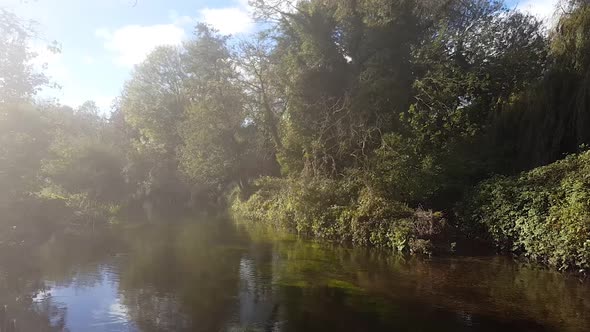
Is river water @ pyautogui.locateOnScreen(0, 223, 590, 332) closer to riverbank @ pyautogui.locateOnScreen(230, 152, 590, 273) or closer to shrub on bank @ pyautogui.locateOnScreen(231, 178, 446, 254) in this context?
riverbank @ pyautogui.locateOnScreen(230, 152, 590, 273)

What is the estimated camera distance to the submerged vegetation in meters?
12.5

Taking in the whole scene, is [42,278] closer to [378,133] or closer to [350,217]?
[350,217]

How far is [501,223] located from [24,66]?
557 inches

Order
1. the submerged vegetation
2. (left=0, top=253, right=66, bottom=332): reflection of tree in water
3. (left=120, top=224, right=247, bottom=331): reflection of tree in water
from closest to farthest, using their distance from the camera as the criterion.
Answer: (left=0, top=253, right=66, bottom=332): reflection of tree in water
(left=120, top=224, right=247, bottom=331): reflection of tree in water
the submerged vegetation

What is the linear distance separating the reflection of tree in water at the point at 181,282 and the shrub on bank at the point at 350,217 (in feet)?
11.0

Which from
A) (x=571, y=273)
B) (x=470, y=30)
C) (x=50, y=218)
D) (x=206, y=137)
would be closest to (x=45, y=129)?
(x=50, y=218)

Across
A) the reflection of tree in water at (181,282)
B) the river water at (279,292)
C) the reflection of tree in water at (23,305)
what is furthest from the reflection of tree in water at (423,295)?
the reflection of tree in water at (23,305)

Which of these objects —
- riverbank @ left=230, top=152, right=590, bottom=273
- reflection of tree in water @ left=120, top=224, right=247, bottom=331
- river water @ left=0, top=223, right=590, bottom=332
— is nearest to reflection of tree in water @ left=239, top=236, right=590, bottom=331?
river water @ left=0, top=223, right=590, bottom=332

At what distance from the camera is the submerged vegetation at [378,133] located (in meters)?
Answer: 12.5

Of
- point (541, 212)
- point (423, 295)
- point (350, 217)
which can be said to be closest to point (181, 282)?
point (423, 295)

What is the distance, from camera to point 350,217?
56.0 feet

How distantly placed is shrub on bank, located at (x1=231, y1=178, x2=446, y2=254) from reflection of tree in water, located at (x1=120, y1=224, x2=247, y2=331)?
3.34 metres

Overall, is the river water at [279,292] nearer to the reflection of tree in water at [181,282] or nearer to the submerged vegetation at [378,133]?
the reflection of tree in water at [181,282]

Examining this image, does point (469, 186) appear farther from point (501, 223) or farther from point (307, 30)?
point (307, 30)
